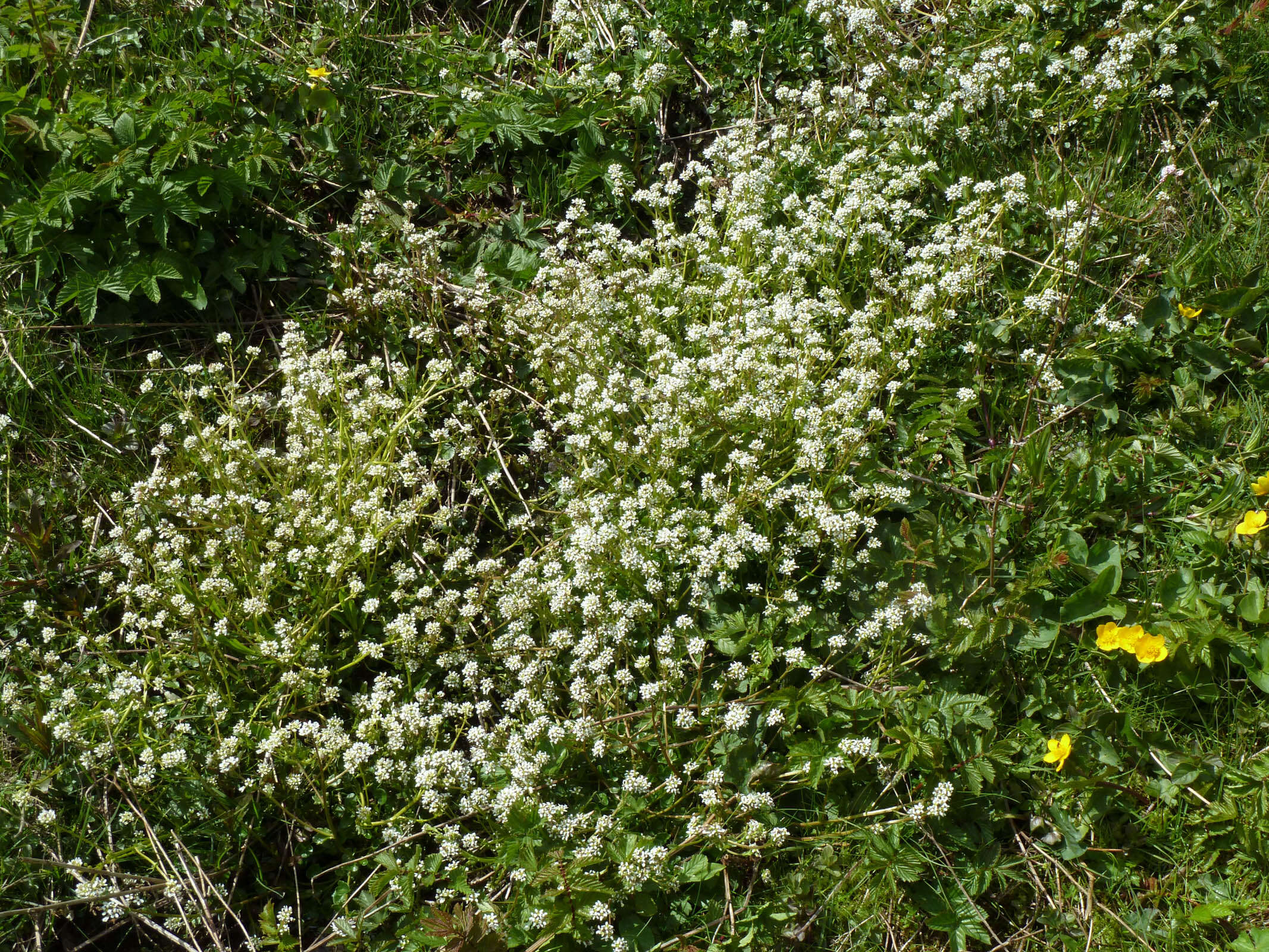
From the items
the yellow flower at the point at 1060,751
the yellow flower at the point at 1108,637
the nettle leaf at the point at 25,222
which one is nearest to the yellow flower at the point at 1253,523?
the yellow flower at the point at 1108,637

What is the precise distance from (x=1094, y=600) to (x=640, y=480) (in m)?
1.47

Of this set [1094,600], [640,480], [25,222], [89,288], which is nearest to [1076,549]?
[1094,600]

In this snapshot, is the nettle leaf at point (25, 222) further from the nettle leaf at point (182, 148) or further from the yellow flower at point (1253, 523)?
the yellow flower at point (1253, 523)

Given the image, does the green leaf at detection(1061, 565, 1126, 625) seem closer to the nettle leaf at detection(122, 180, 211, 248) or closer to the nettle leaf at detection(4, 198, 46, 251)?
the nettle leaf at detection(122, 180, 211, 248)

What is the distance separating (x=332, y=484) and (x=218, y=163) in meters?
1.47

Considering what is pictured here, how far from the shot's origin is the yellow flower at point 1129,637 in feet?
8.91

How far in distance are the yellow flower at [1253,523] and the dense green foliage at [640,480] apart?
106 mm

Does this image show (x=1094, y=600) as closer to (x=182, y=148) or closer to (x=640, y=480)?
(x=640, y=480)

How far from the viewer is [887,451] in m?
3.38

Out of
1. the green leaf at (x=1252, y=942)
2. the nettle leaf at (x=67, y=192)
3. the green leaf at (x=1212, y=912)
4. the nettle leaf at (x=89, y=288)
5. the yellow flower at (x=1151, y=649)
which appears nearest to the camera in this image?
the green leaf at (x=1252, y=942)

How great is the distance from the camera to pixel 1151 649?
2699 millimetres

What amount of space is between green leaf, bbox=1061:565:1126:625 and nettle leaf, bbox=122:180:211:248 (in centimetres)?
333

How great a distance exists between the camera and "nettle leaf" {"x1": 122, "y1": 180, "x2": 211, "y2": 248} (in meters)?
3.58

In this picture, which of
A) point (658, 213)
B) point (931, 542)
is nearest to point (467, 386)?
point (658, 213)
